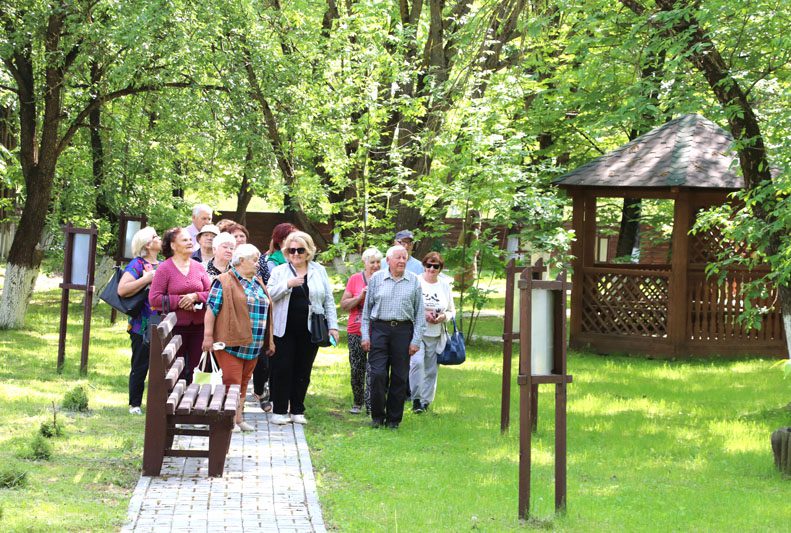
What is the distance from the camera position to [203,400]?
848 centimetres

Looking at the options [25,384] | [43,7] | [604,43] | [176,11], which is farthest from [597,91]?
[25,384]

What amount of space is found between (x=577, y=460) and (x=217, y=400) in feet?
10.4

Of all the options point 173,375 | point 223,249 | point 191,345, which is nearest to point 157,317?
point 191,345

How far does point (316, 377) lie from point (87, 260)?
10.7ft

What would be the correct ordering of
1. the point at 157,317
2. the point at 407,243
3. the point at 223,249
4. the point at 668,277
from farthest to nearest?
the point at 668,277 → the point at 407,243 → the point at 157,317 → the point at 223,249

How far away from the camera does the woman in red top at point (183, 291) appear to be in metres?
9.99

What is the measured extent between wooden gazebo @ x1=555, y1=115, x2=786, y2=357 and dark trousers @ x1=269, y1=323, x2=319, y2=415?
958 centimetres

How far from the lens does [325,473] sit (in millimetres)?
8758

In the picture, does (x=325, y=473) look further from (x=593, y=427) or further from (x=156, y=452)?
(x=593, y=427)

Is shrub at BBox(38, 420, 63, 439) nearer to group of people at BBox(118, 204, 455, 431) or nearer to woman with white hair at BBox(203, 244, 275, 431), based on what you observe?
group of people at BBox(118, 204, 455, 431)

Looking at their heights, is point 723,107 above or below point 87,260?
above

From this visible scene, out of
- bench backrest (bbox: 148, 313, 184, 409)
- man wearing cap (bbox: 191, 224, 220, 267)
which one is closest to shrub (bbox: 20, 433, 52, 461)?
bench backrest (bbox: 148, 313, 184, 409)

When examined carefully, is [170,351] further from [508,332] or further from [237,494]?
[508,332]

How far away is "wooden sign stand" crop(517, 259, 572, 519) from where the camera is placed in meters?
7.31
